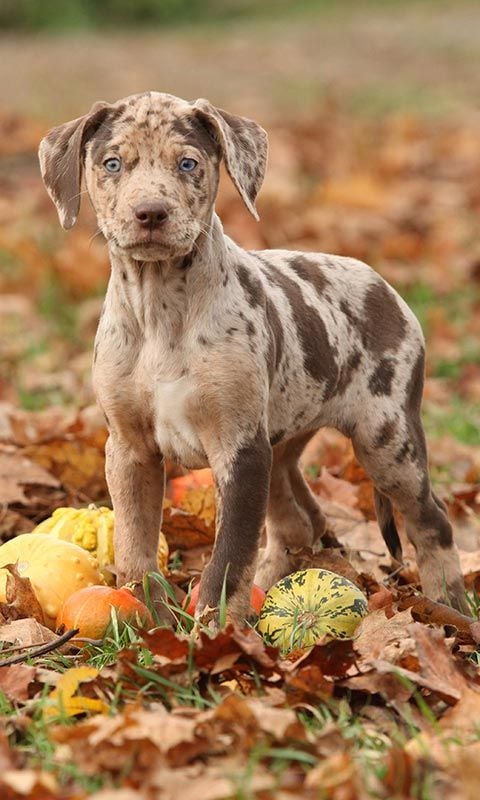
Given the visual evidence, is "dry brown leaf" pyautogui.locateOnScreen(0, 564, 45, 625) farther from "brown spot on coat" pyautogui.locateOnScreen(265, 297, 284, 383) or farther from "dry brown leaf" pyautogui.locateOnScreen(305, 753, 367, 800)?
"dry brown leaf" pyautogui.locateOnScreen(305, 753, 367, 800)

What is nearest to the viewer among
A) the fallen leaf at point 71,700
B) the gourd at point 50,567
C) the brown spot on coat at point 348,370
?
the fallen leaf at point 71,700

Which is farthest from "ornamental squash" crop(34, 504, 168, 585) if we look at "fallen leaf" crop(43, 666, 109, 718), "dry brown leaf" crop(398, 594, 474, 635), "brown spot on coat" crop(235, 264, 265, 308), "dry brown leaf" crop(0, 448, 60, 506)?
"fallen leaf" crop(43, 666, 109, 718)

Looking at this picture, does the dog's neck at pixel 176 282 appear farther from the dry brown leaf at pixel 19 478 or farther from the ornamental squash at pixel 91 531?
the dry brown leaf at pixel 19 478

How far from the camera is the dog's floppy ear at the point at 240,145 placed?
4.20 meters

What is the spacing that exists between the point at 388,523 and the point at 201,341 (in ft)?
4.43

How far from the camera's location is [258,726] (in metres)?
3.19

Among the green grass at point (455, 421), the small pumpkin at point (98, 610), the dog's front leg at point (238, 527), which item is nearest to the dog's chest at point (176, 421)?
the dog's front leg at point (238, 527)

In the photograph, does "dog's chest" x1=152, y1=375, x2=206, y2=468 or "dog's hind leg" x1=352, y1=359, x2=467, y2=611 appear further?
"dog's hind leg" x1=352, y1=359, x2=467, y2=611

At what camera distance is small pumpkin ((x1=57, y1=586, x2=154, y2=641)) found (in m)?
4.14

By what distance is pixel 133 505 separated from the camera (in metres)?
4.46

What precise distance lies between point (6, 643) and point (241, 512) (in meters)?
0.82

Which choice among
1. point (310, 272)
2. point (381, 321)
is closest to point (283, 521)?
point (381, 321)

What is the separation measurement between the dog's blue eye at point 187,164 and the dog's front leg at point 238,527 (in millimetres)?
842


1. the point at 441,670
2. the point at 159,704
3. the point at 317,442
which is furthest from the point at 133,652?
the point at 317,442
